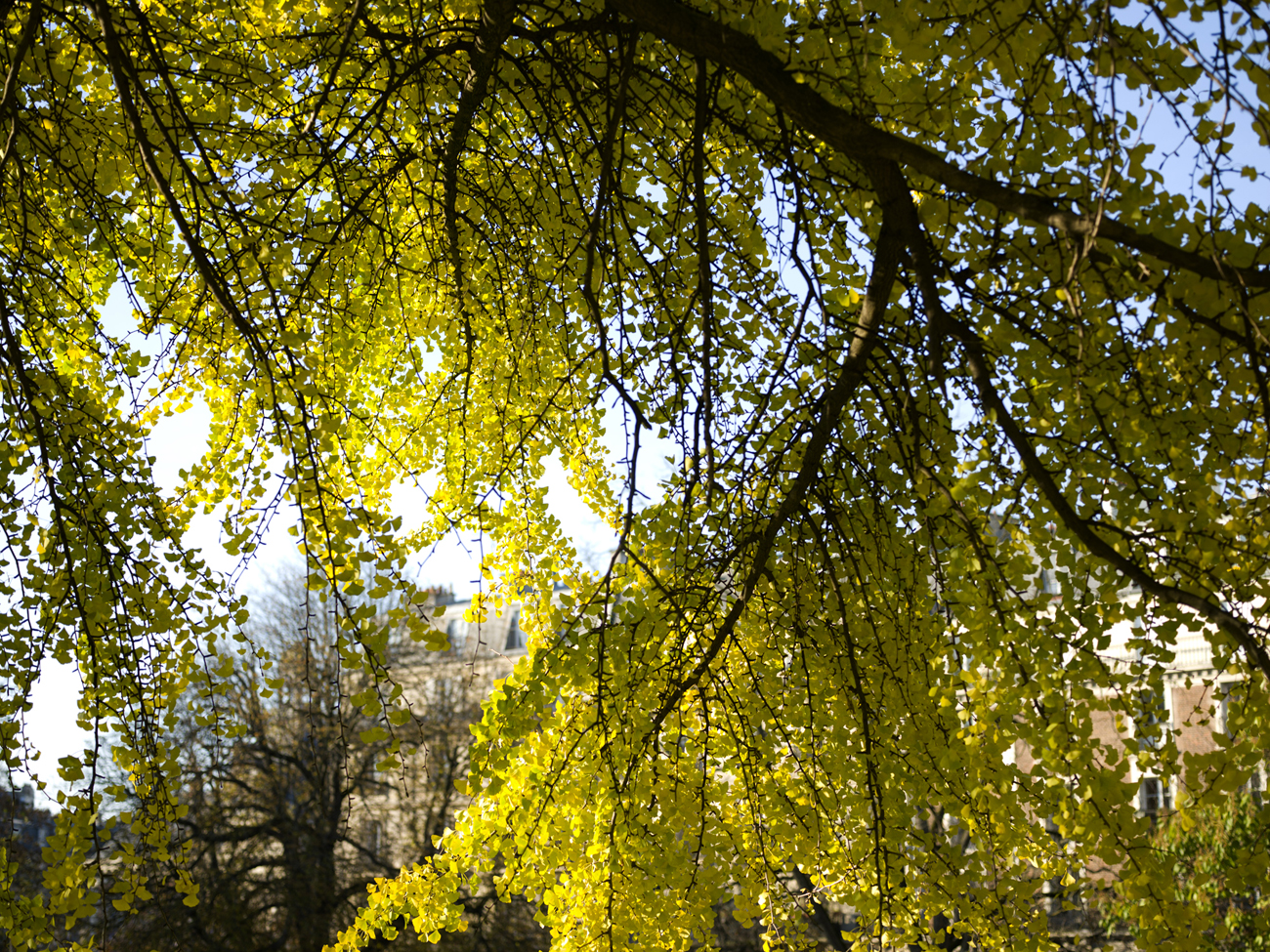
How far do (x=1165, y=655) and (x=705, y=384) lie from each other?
117 centimetres

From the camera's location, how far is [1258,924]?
2039 millimetres

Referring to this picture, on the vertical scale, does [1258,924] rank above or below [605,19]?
below

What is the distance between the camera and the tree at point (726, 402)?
7.04 feet

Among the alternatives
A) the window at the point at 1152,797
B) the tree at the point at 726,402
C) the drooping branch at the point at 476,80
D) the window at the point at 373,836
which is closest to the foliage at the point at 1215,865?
the window at the point at 1152,797

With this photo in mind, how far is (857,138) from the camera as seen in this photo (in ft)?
7.45

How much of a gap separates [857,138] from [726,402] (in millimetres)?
1183

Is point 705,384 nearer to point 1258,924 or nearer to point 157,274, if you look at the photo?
point 1258,924

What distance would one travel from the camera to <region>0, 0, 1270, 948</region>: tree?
2146 millimetres

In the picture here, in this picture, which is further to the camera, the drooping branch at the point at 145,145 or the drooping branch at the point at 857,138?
the drooping branch at the point at 145,145

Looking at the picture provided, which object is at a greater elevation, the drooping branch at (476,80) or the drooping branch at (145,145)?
the drooping branch at (476,80)

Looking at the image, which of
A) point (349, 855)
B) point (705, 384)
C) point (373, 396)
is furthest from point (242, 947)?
point (705, 384)

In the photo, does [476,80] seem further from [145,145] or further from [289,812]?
[289,812]

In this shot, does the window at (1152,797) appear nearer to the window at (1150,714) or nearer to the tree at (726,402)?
the tree at (726,402)

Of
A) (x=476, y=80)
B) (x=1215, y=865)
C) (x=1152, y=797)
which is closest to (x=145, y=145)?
(x=476, y=80)
